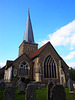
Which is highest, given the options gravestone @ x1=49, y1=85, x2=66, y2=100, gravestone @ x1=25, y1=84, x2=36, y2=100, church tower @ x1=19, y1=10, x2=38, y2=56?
church tower @ x1=19, y1=10, x2=38, y2=56

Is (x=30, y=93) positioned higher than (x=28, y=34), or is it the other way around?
(x=28, y=34)

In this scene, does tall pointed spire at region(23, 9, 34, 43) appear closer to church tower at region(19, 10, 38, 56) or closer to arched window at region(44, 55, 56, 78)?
church tower at region(19, 10, 38, 56)

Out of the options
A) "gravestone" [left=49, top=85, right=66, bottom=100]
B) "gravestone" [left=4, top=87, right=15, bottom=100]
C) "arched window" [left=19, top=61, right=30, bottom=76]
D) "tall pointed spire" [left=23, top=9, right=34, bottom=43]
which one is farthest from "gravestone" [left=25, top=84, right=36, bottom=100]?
"tall pointed spire" [left=23, top=9, right=34, bottom=43]

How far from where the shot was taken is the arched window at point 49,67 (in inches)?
764

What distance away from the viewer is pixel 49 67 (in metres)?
20.1

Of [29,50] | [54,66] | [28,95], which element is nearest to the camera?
[28,95]

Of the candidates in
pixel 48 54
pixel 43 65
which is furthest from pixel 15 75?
pixel 48 54

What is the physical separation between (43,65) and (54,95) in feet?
49.6

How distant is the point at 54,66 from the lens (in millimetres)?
20641

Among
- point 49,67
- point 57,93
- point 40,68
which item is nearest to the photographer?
point 57,93

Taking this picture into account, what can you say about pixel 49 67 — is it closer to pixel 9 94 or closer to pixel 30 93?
pixel 30 93

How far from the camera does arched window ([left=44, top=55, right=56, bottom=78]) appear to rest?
19.4 meters

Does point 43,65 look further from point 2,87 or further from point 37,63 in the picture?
point 2,87

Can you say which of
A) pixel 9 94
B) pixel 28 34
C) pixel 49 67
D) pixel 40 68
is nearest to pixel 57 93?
pixel 9 94
